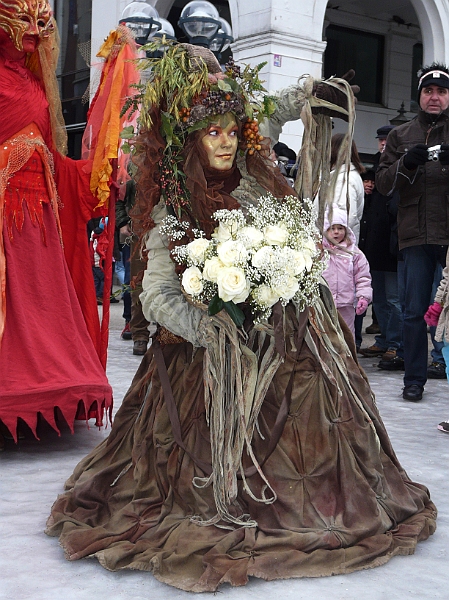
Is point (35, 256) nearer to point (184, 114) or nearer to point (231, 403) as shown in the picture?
point (184, 114)

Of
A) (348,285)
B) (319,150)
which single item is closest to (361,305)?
(348,285)

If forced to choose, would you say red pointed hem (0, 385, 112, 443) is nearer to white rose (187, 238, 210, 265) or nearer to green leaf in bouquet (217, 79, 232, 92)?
white rose (187, 238, 210, 265)

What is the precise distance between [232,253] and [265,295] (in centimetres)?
18

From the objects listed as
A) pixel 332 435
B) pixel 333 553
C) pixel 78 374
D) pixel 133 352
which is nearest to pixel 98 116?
pixel 78 374

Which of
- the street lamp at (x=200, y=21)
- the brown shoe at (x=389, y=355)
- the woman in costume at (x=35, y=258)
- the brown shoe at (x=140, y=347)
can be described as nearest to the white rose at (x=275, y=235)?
the woman in costume at (x=35, y=258)

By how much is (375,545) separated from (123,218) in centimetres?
485

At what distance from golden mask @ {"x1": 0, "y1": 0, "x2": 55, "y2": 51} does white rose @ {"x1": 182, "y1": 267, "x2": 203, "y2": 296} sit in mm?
2041

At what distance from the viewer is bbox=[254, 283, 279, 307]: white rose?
9.44ft

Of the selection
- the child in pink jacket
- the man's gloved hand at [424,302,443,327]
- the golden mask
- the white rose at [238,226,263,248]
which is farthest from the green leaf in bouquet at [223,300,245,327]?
the child in pink jacket

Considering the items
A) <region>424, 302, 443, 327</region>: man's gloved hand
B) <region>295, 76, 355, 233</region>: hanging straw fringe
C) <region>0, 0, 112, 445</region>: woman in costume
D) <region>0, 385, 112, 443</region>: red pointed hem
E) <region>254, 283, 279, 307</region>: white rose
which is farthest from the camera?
<region>424, 302, 443, 327</region>: man's gloved hand

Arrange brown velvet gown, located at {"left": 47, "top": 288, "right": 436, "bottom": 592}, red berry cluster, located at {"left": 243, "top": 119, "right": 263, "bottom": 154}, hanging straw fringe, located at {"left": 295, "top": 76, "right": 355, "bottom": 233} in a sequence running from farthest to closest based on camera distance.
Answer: hanging straw fringe, located at {"left": 295, "top": 76, "right": 355, "bottom": 233}, red berry cluster, located at {"left": 243, "top": 119, "right": 263, "bottom": 154}, brown velvet gown, located at {"left": 47, "top": 288, "right": 436, "bottom": 592}

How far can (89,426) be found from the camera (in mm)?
4770

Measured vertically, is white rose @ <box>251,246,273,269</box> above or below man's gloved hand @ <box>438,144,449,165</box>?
below

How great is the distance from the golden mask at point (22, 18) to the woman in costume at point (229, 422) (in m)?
1.48
